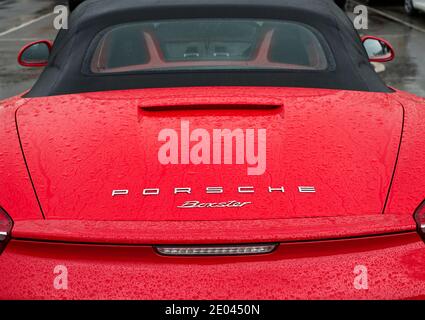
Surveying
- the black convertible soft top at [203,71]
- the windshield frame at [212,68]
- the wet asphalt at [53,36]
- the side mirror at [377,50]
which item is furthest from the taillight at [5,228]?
the wet asphalt at [53,36]

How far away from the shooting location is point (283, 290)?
2234 millimetres

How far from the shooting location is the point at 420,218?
239cm

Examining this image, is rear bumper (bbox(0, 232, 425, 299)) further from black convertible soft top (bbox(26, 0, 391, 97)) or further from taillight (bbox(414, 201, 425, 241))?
black convertible soft top (bbox(26, 0, 391, 97))

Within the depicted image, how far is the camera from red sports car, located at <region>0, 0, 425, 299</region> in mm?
2264

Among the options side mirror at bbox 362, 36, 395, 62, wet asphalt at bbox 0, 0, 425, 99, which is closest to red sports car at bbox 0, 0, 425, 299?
side mirror at bbox 362, 36, 395, 62

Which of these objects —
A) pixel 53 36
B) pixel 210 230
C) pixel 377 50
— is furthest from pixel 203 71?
pixel 53 36

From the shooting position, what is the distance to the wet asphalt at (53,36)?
1145 centimetres

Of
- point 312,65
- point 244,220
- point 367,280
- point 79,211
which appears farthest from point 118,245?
point 312,65

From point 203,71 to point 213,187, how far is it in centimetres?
110

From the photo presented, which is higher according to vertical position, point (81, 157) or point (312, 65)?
point (81, 157)

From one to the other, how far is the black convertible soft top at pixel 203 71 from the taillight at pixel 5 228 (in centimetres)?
101

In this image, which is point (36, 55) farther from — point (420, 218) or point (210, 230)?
point (420, 218)
